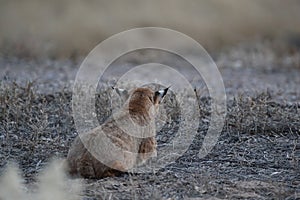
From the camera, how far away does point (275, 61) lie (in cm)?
1520

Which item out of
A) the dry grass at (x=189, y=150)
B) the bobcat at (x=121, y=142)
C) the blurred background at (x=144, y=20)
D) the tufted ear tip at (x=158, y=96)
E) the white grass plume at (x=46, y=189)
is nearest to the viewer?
the white grass plume at (x=46, y=189)

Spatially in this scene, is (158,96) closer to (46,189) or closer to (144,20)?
(46,189)

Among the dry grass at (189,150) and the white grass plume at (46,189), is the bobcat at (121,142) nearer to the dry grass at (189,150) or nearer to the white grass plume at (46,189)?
the dry grass at (189,150)

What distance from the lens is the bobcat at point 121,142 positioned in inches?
251

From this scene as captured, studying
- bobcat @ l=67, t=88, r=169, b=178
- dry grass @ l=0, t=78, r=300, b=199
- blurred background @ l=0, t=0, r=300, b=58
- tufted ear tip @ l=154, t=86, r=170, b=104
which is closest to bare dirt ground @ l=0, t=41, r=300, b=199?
dry grass @ l=0, t=78, r=300, b=199

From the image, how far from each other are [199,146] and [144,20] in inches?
445

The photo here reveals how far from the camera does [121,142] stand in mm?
6652

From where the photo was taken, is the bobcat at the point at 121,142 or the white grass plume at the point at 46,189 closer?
the white grass plume at the point at 46,189

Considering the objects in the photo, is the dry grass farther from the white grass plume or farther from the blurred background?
the blurred background

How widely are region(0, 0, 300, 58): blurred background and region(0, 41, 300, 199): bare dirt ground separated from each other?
5.04m

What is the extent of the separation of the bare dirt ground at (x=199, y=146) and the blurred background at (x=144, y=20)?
5037 mm

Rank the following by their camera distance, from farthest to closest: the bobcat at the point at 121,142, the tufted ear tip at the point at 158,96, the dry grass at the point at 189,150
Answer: the tufted ear tip at the point at 158,96, the bobcat at the point at 121,142, the dry grass at the point at 189,150

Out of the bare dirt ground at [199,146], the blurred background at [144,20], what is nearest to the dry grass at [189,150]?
the bare dirt ground at [199,146]

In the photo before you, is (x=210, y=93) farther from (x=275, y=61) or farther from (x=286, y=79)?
(x=275, y=61)
